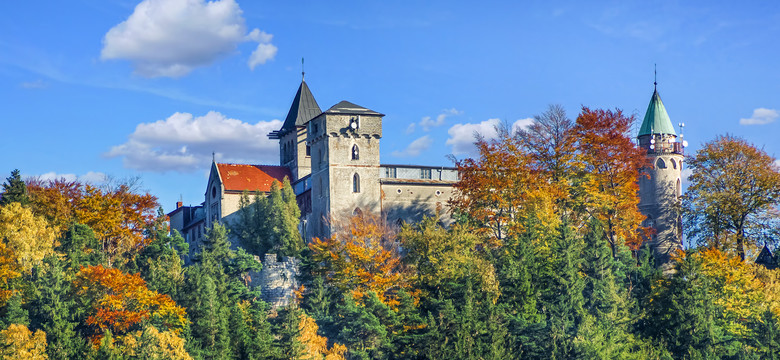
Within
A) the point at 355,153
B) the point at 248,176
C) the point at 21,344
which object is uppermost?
the point at 355,153

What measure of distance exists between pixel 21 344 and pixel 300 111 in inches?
1771

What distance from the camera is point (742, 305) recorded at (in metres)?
57.0

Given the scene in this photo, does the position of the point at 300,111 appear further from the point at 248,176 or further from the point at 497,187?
the point at 497,187

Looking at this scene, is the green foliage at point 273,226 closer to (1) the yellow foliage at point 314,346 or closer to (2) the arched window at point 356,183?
(2) the arched window at point 356,183

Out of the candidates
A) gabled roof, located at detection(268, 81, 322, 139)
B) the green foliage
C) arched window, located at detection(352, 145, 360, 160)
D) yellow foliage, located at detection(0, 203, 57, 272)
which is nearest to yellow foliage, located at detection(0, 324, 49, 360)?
yellow foliage, located at detection(0, 203, 57, 272)

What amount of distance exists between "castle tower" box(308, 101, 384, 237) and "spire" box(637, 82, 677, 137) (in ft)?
59.5

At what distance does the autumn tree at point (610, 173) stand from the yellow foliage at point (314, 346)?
58.7 ft

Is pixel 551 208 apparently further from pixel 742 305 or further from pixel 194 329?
pixel 194 329

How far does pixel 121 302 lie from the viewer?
56.8m

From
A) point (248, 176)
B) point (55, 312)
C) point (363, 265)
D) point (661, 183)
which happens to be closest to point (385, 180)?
point (248, 176)

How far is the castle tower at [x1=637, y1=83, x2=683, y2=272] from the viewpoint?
7325 cm

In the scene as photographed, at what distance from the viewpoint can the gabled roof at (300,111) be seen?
3688 inches

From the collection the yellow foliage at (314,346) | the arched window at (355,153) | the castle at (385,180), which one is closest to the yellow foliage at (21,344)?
the yellow foliage at (314,346)

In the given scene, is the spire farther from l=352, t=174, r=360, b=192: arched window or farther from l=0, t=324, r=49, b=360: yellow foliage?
l=0, t=324, r=49, b=360: yellow foliage
